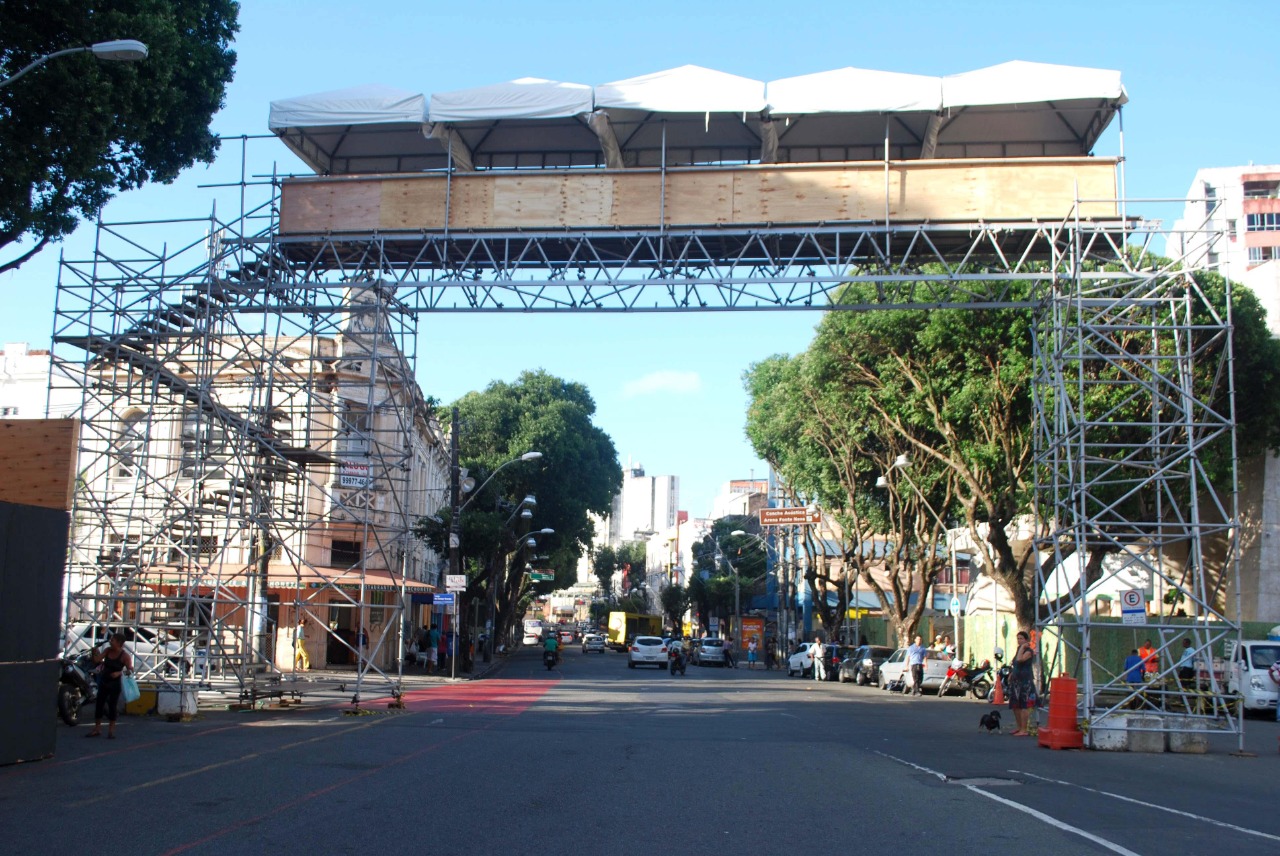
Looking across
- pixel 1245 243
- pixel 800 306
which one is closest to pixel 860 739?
pixel 800 306

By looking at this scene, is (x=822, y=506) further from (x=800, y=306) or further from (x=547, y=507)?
(x=800, y=306)

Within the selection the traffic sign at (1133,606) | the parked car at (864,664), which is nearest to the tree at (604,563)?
the parked car at (864,664)

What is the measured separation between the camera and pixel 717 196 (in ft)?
67.5

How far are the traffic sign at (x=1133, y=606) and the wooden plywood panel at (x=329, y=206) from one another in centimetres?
1406

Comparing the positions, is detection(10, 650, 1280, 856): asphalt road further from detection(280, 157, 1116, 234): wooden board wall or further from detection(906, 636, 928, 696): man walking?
detection(906, 636, 928, 696): man walking

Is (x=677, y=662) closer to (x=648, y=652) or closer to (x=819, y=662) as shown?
(x=819, y=662)

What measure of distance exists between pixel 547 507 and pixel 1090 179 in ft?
135

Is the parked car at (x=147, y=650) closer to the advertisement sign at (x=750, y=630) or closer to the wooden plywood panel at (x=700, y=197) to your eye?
the wooden plywood panel at (x=700, y=197)

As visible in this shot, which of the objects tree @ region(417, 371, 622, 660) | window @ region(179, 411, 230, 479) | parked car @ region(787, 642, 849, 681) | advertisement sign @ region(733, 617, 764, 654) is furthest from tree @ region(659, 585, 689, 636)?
window @ region(179, 411, 230, 479)

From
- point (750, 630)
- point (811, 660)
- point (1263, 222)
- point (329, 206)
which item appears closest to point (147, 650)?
point (329, 206)

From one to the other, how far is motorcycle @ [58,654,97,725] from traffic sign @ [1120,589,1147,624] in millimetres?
15963

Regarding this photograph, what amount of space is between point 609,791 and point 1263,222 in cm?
8753

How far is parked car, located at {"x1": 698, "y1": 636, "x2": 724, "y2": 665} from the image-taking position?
209 ft

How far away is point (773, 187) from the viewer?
20.4 metres
